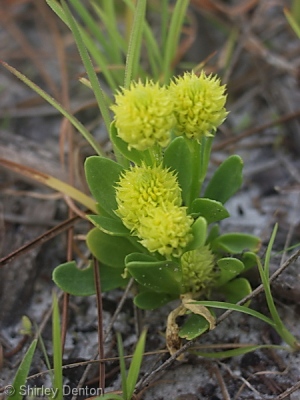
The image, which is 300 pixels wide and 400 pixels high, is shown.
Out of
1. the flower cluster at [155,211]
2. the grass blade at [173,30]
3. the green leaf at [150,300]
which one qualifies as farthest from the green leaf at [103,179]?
the grass blade at [173,30]

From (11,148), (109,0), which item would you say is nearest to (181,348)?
(11,148)

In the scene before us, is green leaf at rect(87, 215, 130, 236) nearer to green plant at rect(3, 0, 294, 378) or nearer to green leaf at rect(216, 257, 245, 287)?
green plant at rect(3, 0, 294, 378)

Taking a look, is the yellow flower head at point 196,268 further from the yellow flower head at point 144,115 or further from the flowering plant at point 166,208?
the yellow flower head at point 144,115

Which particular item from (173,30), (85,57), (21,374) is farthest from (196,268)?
(173,30)

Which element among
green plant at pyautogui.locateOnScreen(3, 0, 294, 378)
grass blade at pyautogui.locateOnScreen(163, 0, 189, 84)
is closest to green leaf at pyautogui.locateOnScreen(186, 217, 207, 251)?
green plant at pyautogui.locateOnScreen(3, 0, 294, 378)

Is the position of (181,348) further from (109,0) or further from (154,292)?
(109,0)

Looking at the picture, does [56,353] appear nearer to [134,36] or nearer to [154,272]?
[154,272]
